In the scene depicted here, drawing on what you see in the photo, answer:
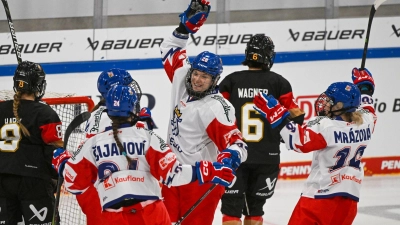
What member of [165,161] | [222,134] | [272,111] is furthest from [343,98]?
[165,161]

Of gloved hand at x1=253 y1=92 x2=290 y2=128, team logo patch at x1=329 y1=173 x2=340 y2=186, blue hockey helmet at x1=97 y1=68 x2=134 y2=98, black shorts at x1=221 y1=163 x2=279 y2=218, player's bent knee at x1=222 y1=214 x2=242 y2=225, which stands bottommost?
player's bent knee at x1=222 y1=214 x2=242 y2=225

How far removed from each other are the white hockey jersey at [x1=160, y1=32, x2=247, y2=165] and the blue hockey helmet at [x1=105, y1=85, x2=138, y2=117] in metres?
0.84

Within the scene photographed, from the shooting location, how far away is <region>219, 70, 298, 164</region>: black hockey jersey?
18.6 ft

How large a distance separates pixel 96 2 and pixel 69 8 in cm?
28

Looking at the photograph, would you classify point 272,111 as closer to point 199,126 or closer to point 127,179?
point 199,126

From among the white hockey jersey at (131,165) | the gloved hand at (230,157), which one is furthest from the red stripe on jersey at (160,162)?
the gloved hand at (230,157)

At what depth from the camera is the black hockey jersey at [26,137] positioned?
15.4ft

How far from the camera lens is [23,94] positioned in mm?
A: 4781

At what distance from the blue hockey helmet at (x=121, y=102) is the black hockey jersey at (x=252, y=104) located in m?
1.97

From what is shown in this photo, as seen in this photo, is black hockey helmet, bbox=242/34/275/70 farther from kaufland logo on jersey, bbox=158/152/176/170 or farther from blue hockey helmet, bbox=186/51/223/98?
kaufland logo on jersey, bbox=158/152/176/170

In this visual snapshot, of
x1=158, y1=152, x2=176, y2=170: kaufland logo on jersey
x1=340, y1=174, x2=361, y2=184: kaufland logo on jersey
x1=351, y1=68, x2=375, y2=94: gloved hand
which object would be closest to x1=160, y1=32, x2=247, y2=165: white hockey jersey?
x1=340, y1=174, x2=361, y2=184: kaufland logo on jersey

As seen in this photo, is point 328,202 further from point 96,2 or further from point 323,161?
point 96,2

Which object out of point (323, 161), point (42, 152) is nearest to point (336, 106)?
point (323, 161)

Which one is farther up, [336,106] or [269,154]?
[336,106]
